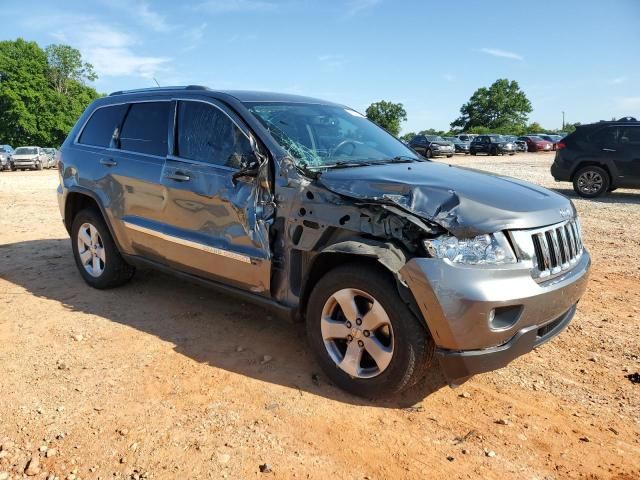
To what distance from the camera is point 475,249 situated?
2.69 meters

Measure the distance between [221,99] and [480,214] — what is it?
2204mm

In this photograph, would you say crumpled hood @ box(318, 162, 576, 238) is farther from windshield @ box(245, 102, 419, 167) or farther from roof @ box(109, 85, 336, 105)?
roof @ box(109, 85, 336, 105)

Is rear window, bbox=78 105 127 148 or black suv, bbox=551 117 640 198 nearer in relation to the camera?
rear window, bbox=78 105 127 148

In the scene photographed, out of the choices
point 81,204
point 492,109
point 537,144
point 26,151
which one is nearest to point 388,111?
point 492,109

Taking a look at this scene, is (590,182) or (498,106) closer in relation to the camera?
(590,182)

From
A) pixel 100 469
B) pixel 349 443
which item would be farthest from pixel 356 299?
pixel 100 469

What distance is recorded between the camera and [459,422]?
2848 millimetres

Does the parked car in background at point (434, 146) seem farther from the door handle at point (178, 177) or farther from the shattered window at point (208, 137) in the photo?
the door handle at point (178, 177)

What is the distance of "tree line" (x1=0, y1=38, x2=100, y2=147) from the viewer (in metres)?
53.1

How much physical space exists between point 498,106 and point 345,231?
92.7 m

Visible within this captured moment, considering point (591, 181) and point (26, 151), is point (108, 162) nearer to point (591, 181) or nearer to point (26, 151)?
point (591, 181)

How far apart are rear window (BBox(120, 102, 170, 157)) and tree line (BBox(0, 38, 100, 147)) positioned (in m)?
53.3

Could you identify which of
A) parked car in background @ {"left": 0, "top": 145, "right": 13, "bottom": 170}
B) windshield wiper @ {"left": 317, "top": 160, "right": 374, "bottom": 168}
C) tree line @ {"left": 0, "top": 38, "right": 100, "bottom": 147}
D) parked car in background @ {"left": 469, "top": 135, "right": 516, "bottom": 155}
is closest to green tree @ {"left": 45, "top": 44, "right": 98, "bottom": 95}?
tree line @ {"left": 0, "top": 38, "right": 100, "bottom": 147}

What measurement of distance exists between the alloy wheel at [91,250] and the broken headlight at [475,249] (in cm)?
360
